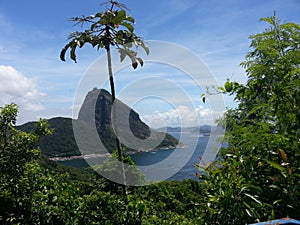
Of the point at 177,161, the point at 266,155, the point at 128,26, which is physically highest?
the point at 128,26

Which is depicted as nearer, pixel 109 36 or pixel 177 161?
pixel 109 36

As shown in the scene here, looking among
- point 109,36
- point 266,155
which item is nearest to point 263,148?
point 266,155

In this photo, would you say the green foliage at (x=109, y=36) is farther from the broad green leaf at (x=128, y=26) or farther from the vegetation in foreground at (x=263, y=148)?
the vegetation in foreground at (x=263, y=148)

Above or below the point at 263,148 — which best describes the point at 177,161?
below

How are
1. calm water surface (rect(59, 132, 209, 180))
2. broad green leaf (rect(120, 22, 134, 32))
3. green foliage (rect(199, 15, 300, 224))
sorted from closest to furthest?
green foliage (rect(199, 15, 300, 224)) < calm water surface (rect(59, 132, 209, 180)) < broad green leaf (rect(120, 22, 134, 32))

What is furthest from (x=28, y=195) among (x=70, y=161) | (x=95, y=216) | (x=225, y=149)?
(x=70, y=161)

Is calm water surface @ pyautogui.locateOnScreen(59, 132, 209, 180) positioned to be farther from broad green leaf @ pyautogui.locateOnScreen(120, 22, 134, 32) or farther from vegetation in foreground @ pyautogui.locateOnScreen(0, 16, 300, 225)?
broad green leaf @ pyautogui.locateOnScreen(120, 22, 134, 32)

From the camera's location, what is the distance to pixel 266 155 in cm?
131

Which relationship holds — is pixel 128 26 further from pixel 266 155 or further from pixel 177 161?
pixel 177 161

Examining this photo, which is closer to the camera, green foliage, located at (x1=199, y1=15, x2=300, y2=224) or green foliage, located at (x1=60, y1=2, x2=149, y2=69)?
green foliage, located at (x1=199, y1=15, x2=300, y2=224)

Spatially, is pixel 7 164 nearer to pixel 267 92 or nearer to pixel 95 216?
pixel 95 216

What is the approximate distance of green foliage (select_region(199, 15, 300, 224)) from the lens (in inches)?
47.6

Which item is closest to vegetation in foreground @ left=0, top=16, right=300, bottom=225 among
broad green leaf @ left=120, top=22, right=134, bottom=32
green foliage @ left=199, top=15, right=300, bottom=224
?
green foliage @ left=199, top=15, right=300, bottom=224

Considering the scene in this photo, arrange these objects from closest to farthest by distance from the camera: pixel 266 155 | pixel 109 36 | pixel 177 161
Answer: pixel 266 155
pixel 109 36
pixel 177 161
